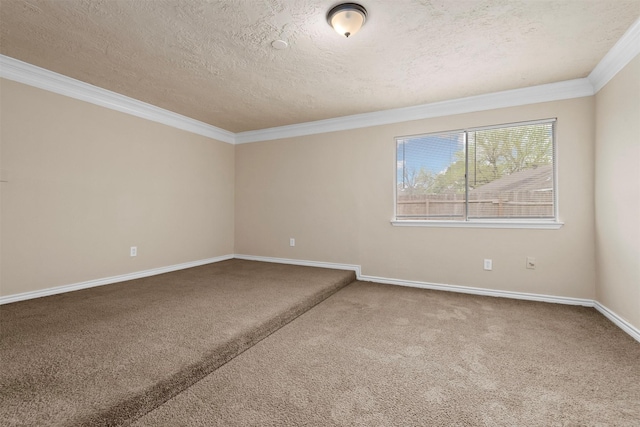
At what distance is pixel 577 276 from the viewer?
3074 mm

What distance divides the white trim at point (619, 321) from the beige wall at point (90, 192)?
4948mm

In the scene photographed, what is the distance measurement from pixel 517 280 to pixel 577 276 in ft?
1.78

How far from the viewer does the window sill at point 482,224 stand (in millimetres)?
3156

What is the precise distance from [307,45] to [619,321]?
11.7 feet

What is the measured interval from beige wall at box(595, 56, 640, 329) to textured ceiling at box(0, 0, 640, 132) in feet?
1.28

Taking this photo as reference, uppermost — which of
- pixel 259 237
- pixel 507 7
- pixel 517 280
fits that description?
pixel 507 7

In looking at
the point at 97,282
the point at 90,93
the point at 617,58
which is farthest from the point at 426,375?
the point at 90,93

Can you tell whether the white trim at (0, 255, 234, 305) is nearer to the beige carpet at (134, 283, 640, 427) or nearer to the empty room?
the empty room

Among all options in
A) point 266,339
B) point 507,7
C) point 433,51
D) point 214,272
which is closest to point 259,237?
point 214,272

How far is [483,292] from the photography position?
11.3ft

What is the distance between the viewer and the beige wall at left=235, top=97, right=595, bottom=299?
3068 millimetres

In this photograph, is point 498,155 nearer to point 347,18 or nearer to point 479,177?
point 479,177

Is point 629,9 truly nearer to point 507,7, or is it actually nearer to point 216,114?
point 507,7

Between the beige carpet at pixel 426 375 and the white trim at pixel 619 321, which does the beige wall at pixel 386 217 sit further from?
the beige carpet at pixel 426 375
